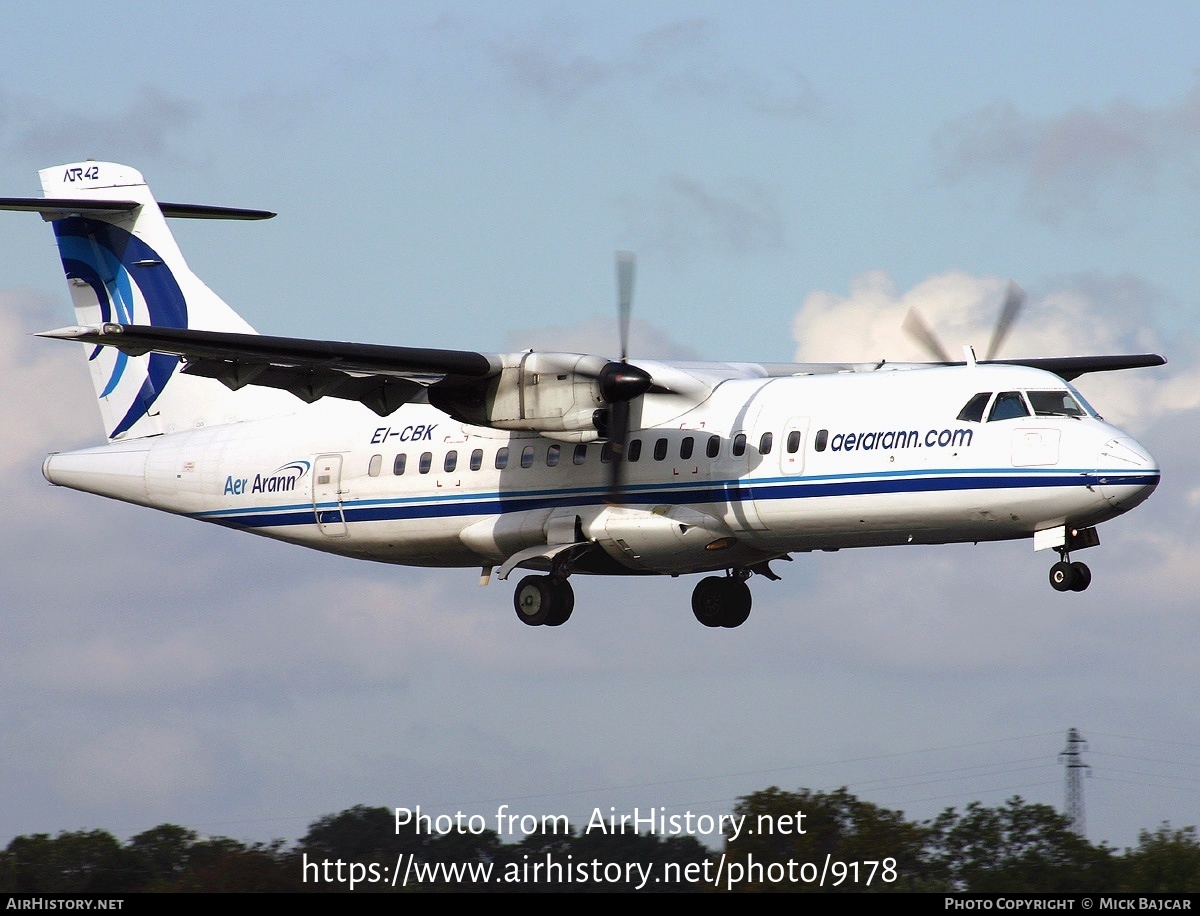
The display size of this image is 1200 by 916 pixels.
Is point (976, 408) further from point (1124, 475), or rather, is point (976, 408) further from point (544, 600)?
point (544, 600)

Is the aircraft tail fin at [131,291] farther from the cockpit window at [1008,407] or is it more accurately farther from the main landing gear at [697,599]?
the cockpit window at [1008,407]

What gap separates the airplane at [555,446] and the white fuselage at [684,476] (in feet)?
0.11

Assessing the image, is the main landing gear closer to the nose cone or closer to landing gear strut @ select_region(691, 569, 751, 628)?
landing gear strut @ select_region(691, 569, 751, 628)

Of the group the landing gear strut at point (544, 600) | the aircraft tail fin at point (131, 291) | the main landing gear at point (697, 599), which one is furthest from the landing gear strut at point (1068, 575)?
the aircraft tail fin at point (131, 291)

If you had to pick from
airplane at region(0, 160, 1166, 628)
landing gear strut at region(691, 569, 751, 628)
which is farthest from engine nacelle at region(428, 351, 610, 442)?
landing gear strut at region(691, 569, 751, 628)

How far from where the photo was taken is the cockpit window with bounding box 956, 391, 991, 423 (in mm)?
21984

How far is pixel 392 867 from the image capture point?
2528 centimetres

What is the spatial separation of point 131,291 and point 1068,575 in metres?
14.7

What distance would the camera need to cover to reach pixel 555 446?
24672 mm

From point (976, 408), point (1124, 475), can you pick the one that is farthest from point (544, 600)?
point (1124, 475)

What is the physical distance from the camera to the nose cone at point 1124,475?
20.9 metres

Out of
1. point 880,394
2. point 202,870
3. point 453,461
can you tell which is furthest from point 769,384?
point 202,870

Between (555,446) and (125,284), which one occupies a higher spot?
(125,284)
